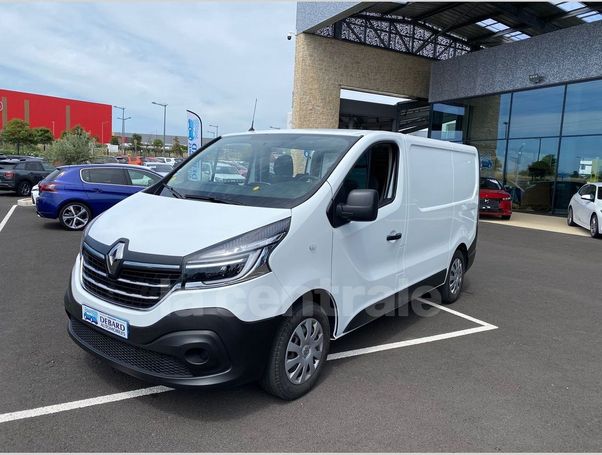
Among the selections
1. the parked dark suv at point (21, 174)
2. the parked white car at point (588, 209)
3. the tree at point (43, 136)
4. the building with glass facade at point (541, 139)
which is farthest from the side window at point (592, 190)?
the tree at point (43, 136)

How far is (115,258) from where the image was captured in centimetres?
297

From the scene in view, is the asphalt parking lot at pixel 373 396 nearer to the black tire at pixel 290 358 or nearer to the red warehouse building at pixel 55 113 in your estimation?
the black tire at pixel 290 358

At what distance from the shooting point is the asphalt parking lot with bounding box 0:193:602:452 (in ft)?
9.24

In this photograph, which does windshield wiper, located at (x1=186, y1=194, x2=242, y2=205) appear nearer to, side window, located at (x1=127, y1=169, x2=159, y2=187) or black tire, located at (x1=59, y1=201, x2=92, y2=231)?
side window, located at (x1=127, y1=169, x2=159, y2=187)

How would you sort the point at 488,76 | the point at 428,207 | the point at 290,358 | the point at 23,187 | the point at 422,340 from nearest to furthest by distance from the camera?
the point at 290,358 < the point at 422,340 < the point at 428,207 < the point at 23,187 < the point at 488,76

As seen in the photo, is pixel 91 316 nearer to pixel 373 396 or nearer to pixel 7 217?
pixel 373 396

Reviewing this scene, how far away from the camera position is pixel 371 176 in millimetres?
3982

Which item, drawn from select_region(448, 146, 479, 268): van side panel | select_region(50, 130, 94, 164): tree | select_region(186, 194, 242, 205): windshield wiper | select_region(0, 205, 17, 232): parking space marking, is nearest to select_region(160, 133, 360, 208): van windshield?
select_region(186, 194, 242, 205): windshield wiper

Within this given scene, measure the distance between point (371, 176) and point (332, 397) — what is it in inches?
71.8

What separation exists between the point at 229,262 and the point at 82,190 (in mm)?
9104

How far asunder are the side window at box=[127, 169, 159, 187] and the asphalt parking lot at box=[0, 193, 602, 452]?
5783 mm

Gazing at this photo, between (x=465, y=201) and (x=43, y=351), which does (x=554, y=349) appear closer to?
(x=465, y=201)

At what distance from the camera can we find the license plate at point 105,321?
292 cm

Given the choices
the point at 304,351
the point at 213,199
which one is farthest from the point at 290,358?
the point at 213,199
